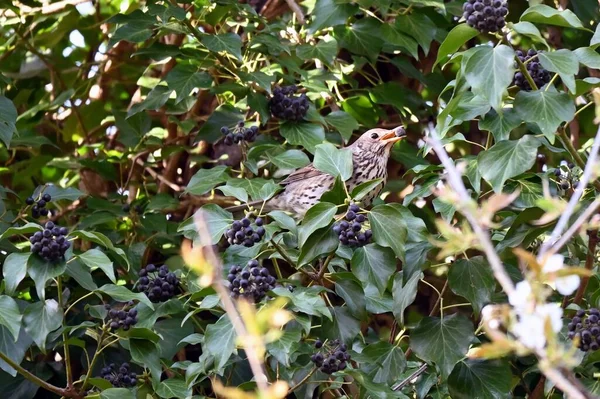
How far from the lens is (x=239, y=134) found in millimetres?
4305

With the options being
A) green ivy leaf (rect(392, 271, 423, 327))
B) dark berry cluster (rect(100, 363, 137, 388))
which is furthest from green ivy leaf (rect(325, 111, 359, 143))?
dark berry cluster (rect(100, 363, 137, 388))

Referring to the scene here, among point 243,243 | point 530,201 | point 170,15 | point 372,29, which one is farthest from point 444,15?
point 243,243

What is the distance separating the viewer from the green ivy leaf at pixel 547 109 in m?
3.13

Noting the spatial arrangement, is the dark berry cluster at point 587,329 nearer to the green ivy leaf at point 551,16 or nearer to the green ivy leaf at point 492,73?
the green ivy leaf at point 492,73

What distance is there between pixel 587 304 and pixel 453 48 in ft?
3.34

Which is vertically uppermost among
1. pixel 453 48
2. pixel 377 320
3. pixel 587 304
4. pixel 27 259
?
pixel 453 48

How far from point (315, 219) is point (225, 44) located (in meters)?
1.39

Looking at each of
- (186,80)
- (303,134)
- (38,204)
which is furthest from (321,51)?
(38,204)

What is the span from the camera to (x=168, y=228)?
4.86 meters

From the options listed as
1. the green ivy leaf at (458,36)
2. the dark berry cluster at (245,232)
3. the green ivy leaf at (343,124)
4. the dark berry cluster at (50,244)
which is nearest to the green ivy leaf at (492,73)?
the green ivy leaf at (458,36)

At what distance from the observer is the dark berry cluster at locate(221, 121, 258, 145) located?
4301mm

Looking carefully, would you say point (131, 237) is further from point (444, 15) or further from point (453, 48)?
point (453, 48)

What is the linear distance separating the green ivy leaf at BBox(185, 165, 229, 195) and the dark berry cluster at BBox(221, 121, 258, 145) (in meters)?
0.22

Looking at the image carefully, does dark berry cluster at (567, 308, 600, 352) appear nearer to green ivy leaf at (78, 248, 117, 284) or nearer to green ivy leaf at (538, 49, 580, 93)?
green ivy leaf at (538, 49, 580, 93)
